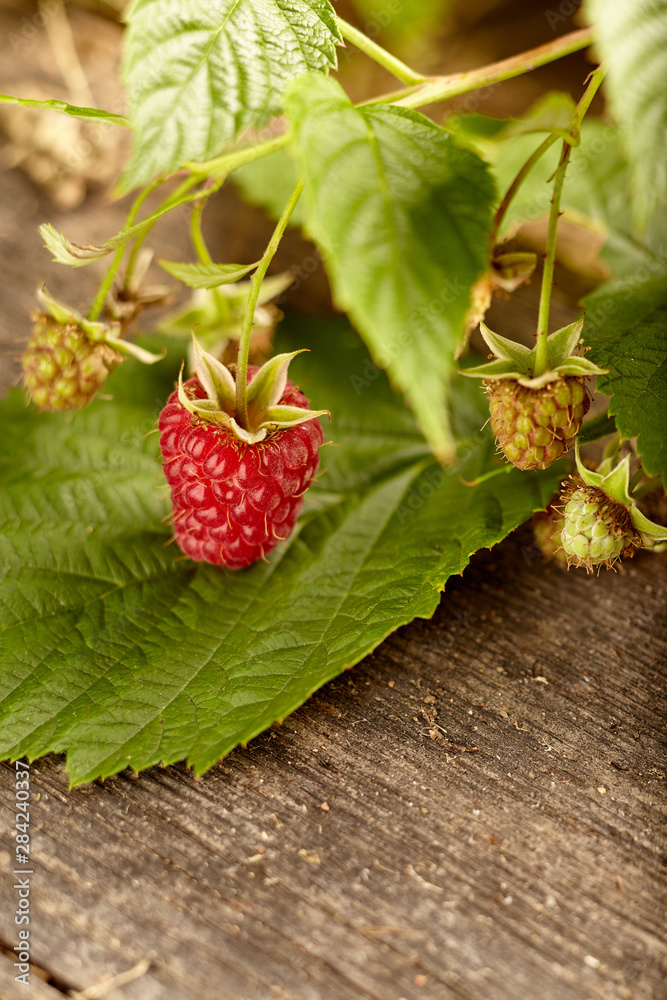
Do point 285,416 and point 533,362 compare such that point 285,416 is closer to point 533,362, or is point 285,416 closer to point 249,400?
point 249,400

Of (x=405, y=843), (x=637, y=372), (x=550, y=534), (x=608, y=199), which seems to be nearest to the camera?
(x=405, y=843)

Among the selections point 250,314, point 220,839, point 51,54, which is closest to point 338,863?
point 220,839

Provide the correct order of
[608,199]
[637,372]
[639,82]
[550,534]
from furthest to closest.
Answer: [608,199] < [550,534] < [637,372] < [639,82]

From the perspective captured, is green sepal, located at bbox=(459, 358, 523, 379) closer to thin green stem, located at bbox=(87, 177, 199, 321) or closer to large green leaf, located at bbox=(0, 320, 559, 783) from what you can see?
large green leaf, located at bbox=(0, 320, 559, 783)

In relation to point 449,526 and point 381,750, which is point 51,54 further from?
point 381,750

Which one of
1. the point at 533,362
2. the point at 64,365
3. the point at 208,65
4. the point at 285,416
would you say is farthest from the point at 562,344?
the point at 64,365

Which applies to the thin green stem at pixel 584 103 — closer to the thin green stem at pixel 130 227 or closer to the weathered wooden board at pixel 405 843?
the thin green stem at pixel 130 227
